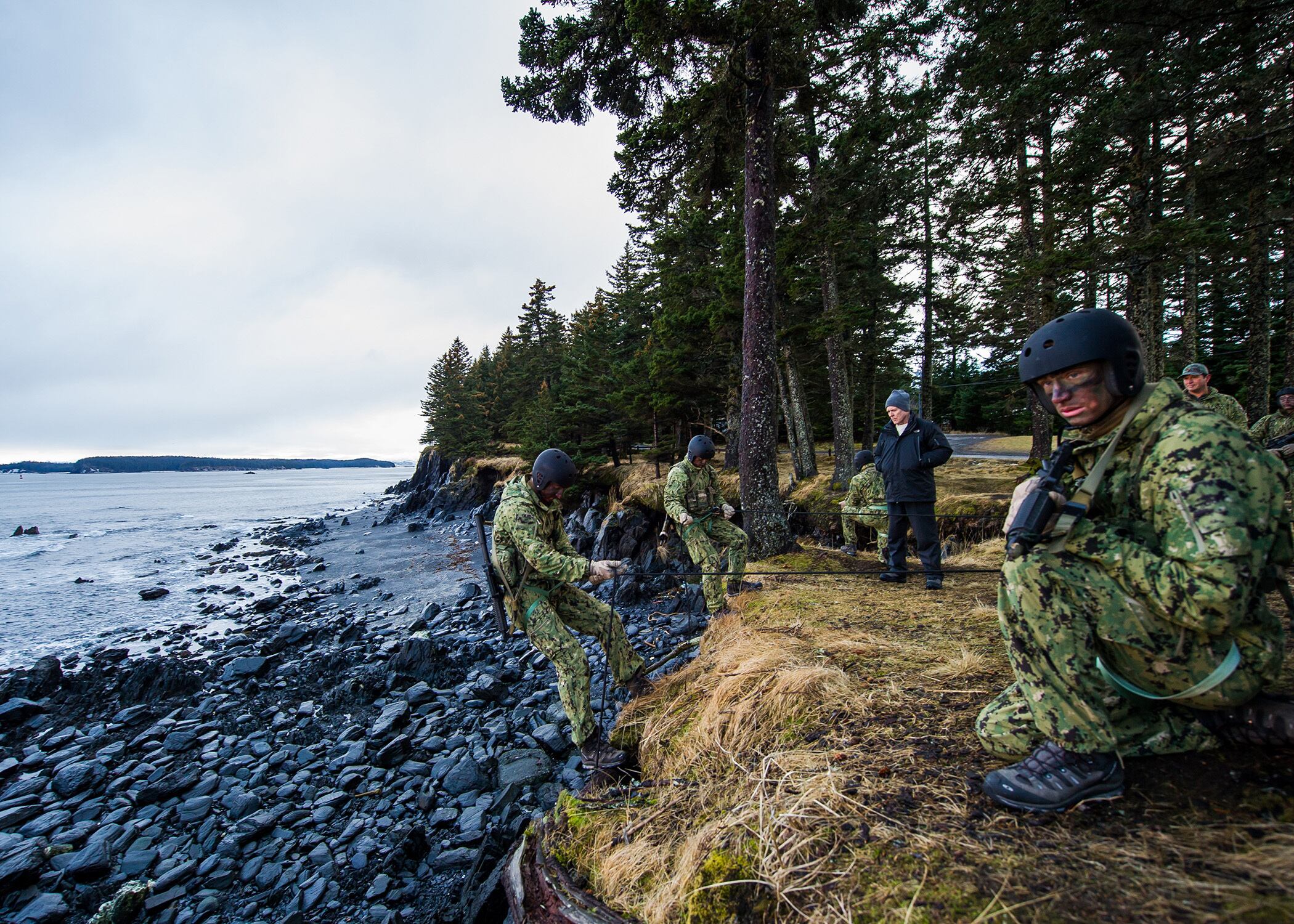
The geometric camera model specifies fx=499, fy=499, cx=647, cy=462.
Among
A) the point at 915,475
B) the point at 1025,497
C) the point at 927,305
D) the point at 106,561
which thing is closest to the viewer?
the point at 1025,497

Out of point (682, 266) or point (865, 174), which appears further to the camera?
point (682, 266)

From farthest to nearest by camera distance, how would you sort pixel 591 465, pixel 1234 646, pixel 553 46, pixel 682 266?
pixel 591 465
pixel 682 266
pixel 553 46
pixel 1234 646

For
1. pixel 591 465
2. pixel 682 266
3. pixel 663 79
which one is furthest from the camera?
pixel 591 465

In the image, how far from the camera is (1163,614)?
1.87m

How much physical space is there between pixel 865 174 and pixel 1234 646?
1555 cm

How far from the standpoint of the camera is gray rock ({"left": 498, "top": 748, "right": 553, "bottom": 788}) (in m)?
5.41

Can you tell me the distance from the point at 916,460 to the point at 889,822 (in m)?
5.08

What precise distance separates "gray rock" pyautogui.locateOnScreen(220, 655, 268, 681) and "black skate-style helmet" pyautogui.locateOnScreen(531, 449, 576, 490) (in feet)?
28.9

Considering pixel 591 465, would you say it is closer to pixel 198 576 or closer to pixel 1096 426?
pixel 198 576

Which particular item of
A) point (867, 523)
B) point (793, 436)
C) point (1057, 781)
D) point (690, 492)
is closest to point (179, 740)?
point (690, 492)

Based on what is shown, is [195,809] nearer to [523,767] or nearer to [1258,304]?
[523,767]

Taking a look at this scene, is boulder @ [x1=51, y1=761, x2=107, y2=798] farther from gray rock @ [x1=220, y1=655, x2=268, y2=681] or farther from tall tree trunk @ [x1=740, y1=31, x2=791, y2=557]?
tall tree trunk @ [x1=740, y1=31, x2=791, y2=557]

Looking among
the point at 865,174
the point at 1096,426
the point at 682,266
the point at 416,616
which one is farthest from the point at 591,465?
the point at 1096,426

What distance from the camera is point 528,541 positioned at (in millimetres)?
4414
